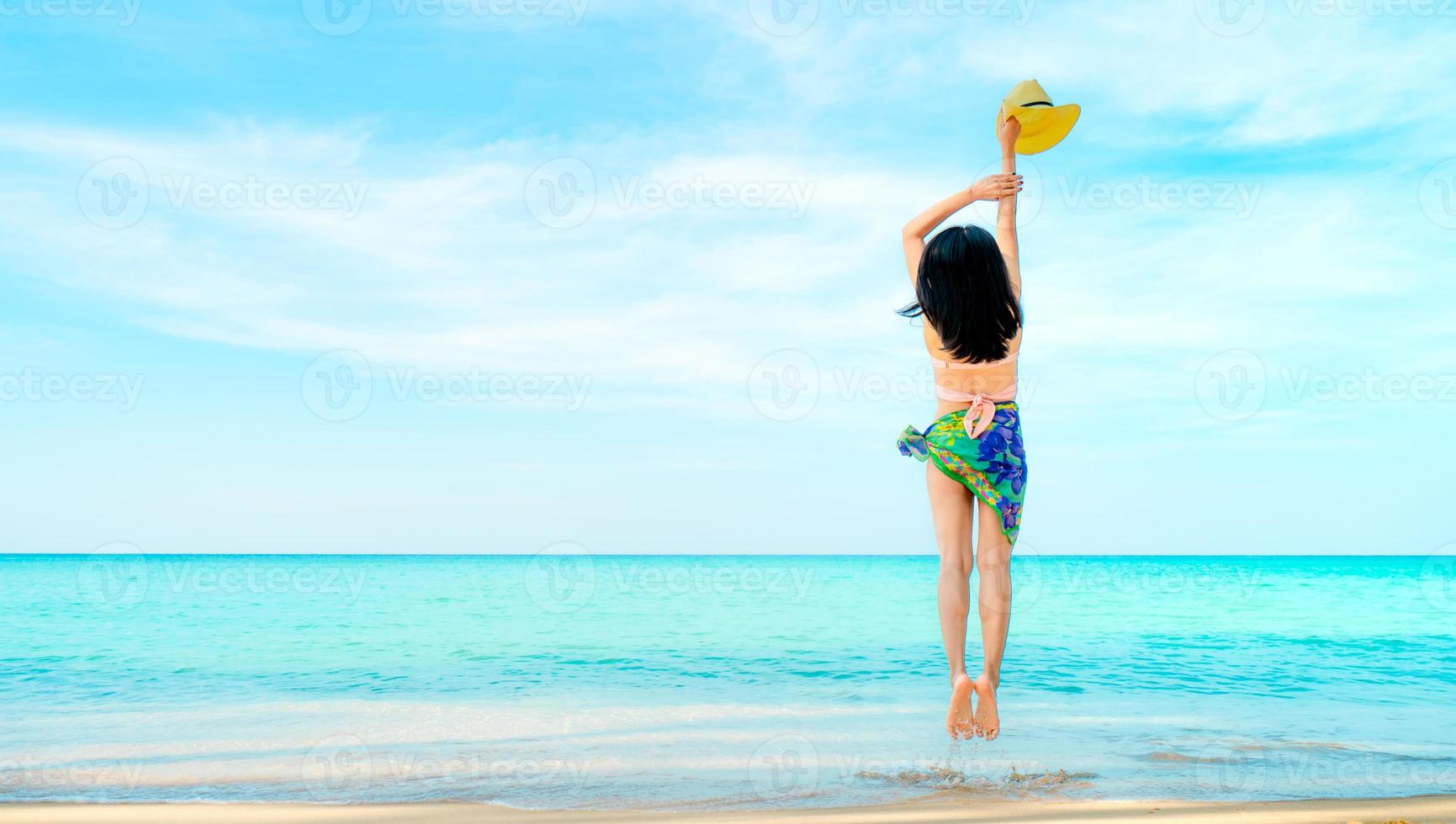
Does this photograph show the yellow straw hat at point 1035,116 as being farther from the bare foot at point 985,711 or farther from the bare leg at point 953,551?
the bare foot at point 985,711

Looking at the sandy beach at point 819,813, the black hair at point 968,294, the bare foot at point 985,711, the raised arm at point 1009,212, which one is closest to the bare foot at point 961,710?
the bare foot at point 985,711

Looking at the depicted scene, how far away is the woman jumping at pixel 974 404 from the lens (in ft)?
11.2

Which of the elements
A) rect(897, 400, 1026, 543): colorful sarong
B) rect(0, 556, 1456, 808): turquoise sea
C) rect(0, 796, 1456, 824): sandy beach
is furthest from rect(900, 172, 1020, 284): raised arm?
rect(0, 556, 1456, 808): turquoise sea

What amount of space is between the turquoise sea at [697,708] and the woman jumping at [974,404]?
11.9ft

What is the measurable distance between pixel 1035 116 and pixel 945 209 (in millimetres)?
434

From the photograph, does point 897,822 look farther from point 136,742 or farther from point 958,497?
point 136,742

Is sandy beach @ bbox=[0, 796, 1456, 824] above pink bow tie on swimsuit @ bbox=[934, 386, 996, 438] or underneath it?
underneath

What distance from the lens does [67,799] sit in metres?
6.67

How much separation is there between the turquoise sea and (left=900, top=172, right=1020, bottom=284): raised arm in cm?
433

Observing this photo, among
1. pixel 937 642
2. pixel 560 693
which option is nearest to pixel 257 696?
pixel 560 693

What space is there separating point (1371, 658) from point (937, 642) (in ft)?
21.0

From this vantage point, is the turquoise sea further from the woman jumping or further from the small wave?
the woman jumping

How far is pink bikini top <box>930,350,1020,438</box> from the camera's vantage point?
3.45 metres

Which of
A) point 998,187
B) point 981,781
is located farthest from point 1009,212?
point 981,781
